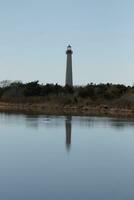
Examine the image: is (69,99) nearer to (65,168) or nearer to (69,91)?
(69,91)

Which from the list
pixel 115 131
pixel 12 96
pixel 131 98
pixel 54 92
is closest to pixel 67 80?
pixel 54 92

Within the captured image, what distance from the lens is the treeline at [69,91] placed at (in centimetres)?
5491

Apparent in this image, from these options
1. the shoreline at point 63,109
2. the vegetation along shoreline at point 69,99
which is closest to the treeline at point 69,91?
the vegetation along shoreline at point 69,99

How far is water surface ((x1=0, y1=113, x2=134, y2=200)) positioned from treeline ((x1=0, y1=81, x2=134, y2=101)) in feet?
117

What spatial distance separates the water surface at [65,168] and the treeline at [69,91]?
117 feet

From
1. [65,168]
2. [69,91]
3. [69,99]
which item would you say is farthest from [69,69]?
[65,168]

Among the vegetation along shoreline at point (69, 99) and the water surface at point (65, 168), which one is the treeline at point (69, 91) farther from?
the water surface at point (65, 168)

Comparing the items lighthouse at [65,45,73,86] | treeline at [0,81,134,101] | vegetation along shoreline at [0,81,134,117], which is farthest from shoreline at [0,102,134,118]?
lighthouse at [65,45,73,86]

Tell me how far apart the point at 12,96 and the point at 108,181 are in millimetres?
52177

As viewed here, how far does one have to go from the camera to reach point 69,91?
187ft

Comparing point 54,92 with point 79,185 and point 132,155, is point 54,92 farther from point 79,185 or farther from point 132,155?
point 79,185

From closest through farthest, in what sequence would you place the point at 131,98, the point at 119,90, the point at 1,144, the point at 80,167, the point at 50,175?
1. the point at 50,175
2. the point at 80,167
3. the point at 1,144
4. the point at 131,98
5. the point at 119,90

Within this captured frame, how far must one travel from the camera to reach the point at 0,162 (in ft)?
40.3

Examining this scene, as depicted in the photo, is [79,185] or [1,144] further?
[1,144]
